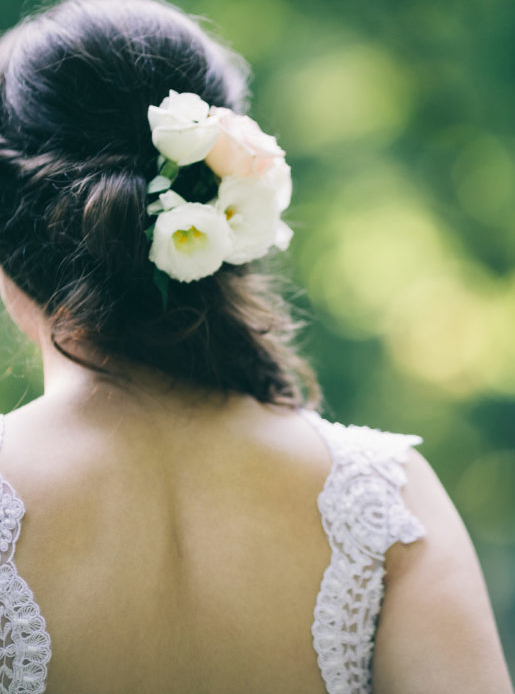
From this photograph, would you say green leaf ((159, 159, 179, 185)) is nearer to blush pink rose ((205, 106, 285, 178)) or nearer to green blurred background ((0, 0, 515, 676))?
blush pink rose ((205, 106, 285, 178))

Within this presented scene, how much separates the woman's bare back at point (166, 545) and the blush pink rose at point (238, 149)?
0.39m

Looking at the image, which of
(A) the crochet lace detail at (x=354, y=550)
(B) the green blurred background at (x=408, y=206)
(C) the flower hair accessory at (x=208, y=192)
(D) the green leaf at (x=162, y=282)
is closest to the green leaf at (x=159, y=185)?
(C) the flower hair accessory at (x=208, y=192)

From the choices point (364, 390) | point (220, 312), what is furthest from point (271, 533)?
point (364, 390)

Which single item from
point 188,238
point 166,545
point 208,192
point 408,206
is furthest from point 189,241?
point 408,206

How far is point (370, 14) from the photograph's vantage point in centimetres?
407

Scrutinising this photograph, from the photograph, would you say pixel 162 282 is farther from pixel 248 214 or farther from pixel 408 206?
pixel 408 206

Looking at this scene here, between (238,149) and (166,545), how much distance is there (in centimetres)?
61

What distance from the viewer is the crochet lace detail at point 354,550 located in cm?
110

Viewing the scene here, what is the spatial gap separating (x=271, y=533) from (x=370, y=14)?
3.75 metres

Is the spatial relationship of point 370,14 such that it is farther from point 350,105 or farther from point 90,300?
point 90,300

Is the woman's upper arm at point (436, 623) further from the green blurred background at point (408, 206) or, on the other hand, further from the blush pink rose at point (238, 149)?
the green blurred background at point (408, 206)

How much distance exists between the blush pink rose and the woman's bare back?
39cm

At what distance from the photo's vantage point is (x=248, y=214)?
1124 mm

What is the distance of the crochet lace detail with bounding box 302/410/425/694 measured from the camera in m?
1.10
